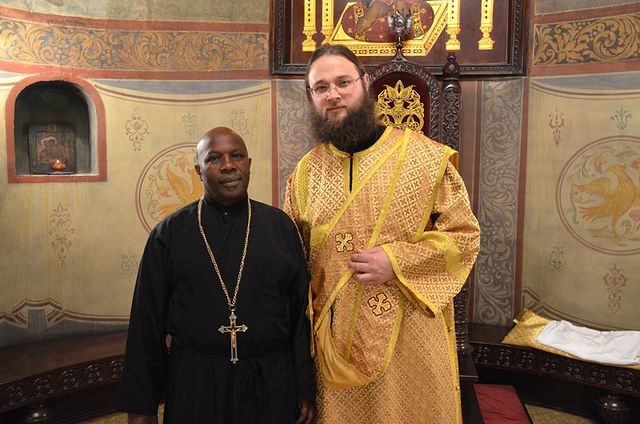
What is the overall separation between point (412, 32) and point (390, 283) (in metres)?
2.76

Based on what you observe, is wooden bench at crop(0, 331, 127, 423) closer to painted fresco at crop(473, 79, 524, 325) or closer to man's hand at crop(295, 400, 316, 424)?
man's hand at crop(295, 400, 316, 424)

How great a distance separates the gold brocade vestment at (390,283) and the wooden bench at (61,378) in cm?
205

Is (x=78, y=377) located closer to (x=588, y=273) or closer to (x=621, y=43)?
(x=588, y=273)

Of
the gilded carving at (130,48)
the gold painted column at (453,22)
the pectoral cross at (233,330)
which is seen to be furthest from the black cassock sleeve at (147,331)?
the gold painted column at (453,22)

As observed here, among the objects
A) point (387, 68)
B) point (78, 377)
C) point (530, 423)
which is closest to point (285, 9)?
point (387, 68)

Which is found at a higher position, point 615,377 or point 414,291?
point 414,291

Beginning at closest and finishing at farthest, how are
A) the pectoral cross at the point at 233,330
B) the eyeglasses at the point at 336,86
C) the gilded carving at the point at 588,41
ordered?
the pectoral cross at the point at 233,330, the eyeglasses at the point at 336,86, the gilded carving at the point at 588,41

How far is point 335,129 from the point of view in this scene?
2.21 metres

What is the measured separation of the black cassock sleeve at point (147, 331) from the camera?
199 cm

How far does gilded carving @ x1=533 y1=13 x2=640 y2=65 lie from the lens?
396 centimetres

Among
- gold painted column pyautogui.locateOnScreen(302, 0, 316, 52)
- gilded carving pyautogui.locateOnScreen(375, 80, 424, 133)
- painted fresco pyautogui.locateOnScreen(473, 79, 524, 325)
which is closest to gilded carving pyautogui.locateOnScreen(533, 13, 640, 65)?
painted fresco pyautogui.locateOnScreen(473, 79, 524, 325)

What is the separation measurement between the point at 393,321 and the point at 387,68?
2.25 metres

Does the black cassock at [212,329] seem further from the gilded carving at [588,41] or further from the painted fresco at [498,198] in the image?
the gilded carving at [588,41]

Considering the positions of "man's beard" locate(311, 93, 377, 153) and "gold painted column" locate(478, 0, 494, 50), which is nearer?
"man's beard" locate(311, 93, 377, 153)
